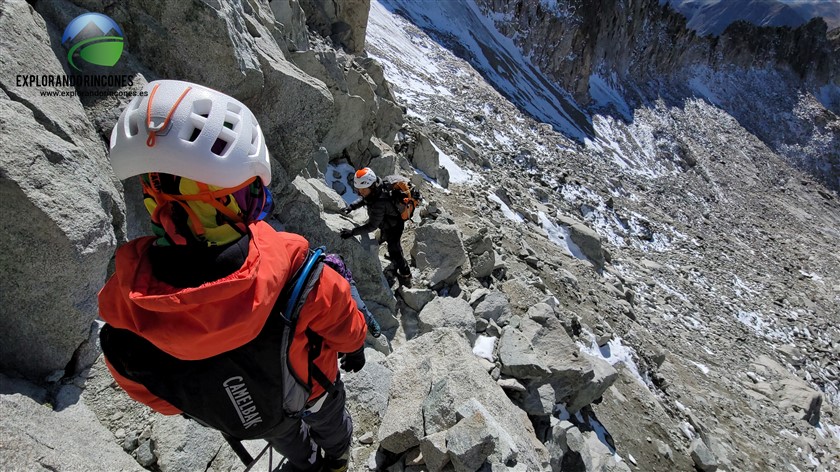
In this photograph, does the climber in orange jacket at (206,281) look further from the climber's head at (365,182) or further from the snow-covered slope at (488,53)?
the snow-covered slope at (488,53)

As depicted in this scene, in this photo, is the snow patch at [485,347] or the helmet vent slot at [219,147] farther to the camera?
the snow patch at [485,347]

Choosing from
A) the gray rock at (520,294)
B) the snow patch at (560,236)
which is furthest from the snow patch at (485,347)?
the snow patch at (560,236)

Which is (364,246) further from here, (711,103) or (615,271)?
(711,103)

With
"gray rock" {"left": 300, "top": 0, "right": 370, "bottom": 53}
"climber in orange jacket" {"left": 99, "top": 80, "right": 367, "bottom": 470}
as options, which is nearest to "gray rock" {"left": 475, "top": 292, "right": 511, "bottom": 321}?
"climber in orange jacket" {"left": 99, "top": 80, "right": 367, "bottom": 470}

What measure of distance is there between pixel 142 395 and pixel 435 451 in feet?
7.68

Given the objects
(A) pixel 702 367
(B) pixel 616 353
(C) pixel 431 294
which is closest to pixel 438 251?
(C) pixel 431 294

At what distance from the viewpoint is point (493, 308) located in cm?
749

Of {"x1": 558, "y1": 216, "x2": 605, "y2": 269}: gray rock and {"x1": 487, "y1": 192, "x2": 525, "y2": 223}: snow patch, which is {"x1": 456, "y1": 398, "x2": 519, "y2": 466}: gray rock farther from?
{"x1": 558, "y1": 216, "x2": 605, "y2": 269}: gray rock

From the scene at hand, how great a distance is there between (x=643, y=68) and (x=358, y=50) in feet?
207

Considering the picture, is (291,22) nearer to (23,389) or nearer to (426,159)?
(426,159)

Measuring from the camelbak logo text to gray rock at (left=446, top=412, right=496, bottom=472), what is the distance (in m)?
1.79

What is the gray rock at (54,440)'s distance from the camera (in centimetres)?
254

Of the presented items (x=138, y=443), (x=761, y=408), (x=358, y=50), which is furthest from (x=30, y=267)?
(x=761, y=408)

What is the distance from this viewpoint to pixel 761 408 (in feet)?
43.5
